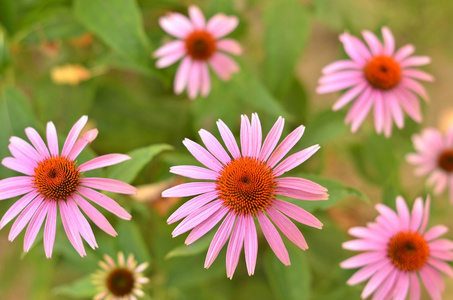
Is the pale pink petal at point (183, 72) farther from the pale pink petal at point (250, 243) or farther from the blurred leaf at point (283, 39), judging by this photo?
the pale pink petal at point (250, 243)

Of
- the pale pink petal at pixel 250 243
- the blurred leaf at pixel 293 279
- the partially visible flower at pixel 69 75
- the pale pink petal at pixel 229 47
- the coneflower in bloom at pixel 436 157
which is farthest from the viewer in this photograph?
the partially visible flower at pixel 69 75

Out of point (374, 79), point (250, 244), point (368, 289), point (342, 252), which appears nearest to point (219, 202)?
point (250, 244)

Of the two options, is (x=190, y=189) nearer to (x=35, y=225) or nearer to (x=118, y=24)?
(x=35, y=225)

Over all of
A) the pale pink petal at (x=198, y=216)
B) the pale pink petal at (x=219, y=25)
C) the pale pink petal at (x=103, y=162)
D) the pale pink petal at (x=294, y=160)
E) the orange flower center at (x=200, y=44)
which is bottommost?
the pale pink petal at (x=198, y=216)

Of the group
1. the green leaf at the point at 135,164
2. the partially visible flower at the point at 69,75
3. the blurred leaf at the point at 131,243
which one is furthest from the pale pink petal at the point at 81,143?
the partially visible flower at the point at 69,75

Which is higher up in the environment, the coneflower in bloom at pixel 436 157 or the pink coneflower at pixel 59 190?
the coneflower in bloom at pixel 436 157

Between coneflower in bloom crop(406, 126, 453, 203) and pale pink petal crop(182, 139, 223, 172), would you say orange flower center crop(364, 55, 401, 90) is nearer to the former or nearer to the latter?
coneflower in bloom crop(406, 126, 453, 203)

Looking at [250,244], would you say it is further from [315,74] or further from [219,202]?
[315,74]
